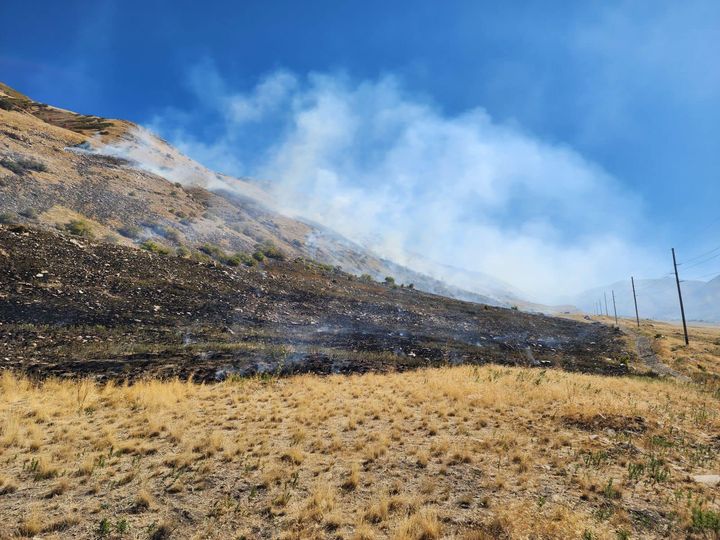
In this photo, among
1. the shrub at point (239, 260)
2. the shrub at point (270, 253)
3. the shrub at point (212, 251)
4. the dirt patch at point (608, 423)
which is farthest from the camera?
the shrub at point (270, 253)

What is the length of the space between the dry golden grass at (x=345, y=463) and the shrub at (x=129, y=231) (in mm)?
26150

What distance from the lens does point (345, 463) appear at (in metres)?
8.92

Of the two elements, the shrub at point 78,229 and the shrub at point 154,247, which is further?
the shrub at point 154,247

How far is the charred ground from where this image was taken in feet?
55.3

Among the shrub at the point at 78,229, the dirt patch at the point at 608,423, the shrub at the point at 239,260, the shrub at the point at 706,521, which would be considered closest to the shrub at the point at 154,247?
the shrub at the point at 78,229

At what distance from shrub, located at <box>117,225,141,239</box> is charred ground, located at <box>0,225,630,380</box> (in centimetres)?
752

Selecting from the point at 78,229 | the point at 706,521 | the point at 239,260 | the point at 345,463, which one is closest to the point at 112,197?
the point at 78,229

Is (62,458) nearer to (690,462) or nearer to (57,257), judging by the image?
(690,462)

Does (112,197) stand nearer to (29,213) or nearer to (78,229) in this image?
(29,213)

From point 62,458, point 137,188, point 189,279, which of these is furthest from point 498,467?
point 137,188

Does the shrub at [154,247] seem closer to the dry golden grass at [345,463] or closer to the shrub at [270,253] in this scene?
the shrub at [270,253]

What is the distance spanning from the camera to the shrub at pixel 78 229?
29750mm

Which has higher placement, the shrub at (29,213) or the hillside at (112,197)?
the hillside at (112,197)

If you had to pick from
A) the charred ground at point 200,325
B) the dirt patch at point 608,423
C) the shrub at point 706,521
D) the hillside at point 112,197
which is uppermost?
the hillside at point 112,197
